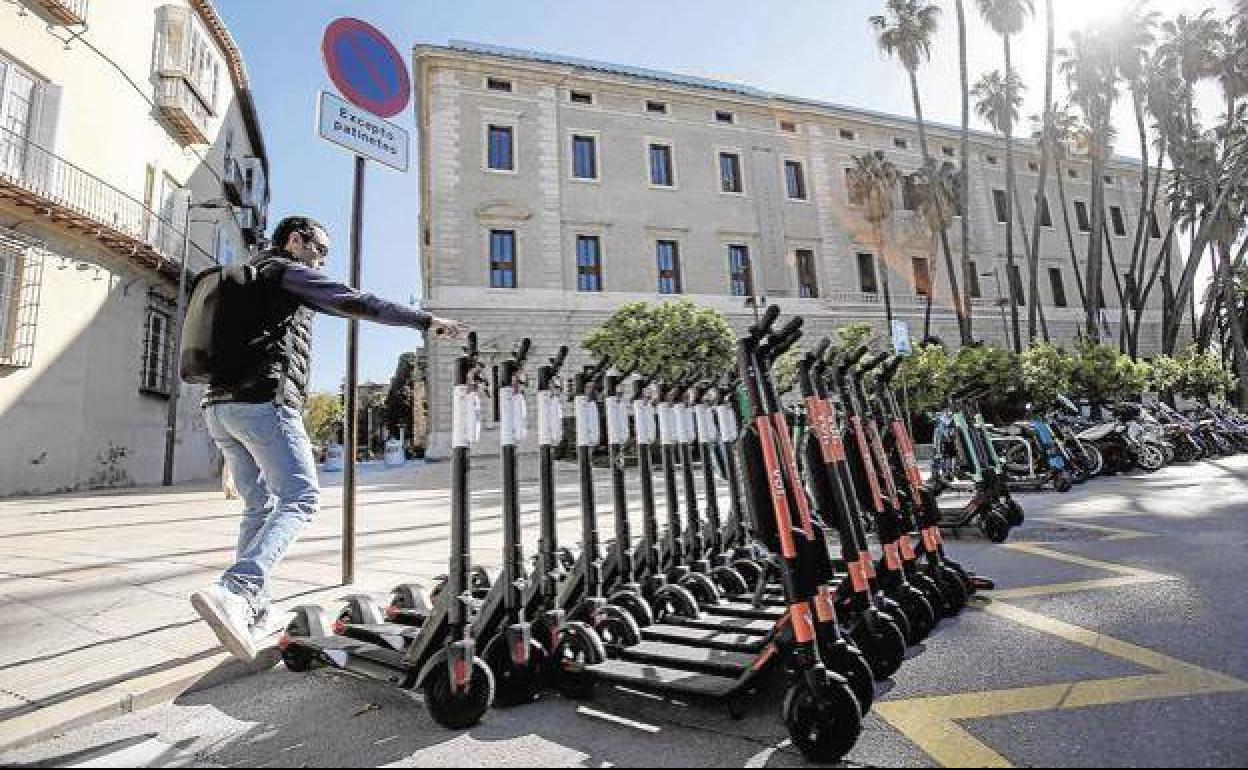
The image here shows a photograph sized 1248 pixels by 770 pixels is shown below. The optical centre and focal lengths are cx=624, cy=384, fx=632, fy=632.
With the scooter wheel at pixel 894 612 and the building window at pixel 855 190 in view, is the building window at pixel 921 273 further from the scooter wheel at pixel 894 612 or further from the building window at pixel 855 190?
the scooter wheel at pixel 894 612

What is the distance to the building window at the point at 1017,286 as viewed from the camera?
1042 inches

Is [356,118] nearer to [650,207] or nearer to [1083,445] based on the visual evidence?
[1083,445]

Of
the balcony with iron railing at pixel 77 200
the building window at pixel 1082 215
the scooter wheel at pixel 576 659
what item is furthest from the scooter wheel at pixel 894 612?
the building window at pixel 1082 215

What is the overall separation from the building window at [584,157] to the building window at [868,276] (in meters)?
13.8

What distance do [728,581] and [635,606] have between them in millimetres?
867

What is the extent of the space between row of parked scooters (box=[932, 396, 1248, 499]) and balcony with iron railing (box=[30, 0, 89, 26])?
58.6 ft

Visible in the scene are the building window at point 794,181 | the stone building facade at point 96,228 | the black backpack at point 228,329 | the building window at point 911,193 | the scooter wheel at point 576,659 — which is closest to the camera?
the scooter wheel at point 576,659

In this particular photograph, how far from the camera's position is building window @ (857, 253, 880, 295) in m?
30.9

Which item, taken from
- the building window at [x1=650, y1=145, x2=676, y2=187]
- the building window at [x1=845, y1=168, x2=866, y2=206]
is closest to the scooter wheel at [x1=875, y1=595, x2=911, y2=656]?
the building window at [x1=650, y1=145, x2=676, y2=187]

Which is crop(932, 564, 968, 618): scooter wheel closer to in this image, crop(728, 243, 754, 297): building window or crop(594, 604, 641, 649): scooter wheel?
crop(594, 604, 641, 649): scooter wheel

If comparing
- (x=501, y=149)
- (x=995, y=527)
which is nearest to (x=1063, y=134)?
(x=501, y=149)

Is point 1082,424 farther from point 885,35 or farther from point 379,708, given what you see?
point 885,35

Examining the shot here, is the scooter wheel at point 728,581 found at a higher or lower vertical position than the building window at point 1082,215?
lower

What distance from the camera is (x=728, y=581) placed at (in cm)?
354
